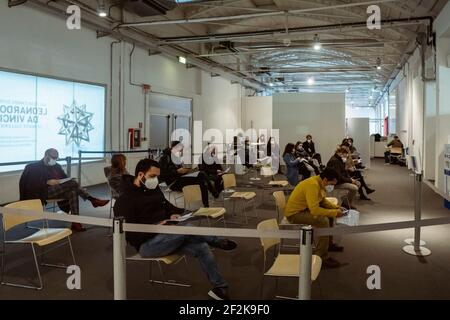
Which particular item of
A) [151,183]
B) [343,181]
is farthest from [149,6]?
[151,183]

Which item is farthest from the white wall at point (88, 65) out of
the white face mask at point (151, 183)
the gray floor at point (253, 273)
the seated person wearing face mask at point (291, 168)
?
the white face mask at point (151, 183)

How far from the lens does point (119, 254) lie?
7.82 feet

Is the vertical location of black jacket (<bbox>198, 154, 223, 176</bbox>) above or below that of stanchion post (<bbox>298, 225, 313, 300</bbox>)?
above

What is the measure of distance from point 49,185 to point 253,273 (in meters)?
2.97

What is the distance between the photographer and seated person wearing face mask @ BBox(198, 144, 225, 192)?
7309 millimetres

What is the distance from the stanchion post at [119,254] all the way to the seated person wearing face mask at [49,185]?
298 cm

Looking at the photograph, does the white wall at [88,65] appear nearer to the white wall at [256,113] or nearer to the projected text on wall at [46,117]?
the projected text on wall at [46,117]

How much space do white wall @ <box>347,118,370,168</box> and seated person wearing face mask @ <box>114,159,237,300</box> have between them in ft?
39.9

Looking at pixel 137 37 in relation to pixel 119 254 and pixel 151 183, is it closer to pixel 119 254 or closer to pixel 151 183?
pixel 151 183

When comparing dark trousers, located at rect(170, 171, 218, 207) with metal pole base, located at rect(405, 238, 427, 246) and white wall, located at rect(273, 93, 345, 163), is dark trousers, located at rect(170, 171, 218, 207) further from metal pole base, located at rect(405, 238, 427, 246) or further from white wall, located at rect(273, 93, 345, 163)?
white wall, located at rect(273, 93, 345, 163)

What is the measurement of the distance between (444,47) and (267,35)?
13.1ft

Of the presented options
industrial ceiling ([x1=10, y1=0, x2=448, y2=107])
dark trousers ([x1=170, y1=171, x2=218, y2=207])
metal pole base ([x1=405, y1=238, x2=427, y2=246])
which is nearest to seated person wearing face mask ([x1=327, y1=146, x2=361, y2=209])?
metal pole base ([x1=405, y1=238, x2=427, y2=246])

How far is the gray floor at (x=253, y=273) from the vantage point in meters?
3.29
